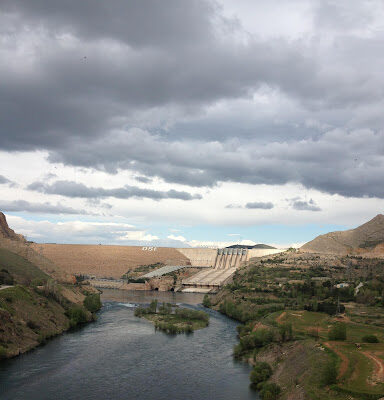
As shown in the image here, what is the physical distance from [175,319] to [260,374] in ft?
137

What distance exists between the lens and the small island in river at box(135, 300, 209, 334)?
77250 mm

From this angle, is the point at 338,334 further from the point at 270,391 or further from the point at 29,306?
the point at 29,306

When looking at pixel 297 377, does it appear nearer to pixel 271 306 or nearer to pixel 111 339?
pixel 111 339

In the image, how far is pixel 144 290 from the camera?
162 m

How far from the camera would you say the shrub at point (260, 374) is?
46.2m

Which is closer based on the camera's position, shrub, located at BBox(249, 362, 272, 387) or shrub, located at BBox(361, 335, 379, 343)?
shrub, located at BBox(249, 362, 272, 387)

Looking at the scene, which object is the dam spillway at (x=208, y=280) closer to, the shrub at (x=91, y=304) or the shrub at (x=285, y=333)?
the shrub at (x=91, y=304)

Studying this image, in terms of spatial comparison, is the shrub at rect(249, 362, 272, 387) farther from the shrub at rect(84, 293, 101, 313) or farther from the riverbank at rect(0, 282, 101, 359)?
the shrub at rect(84, 293, 101, 313)

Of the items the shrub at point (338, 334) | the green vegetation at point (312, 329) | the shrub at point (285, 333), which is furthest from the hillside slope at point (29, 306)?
the shrub at point (338, 334)

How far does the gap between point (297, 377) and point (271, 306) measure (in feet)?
150

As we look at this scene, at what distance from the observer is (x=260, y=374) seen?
46250mm

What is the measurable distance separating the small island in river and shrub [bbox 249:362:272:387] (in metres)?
30.2

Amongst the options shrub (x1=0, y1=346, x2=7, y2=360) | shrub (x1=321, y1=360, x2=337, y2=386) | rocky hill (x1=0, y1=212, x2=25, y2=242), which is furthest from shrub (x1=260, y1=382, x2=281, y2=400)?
rocky hill (x1=0, y1=212, x2=25, y2=242)

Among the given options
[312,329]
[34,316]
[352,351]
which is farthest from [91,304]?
[352,351]
